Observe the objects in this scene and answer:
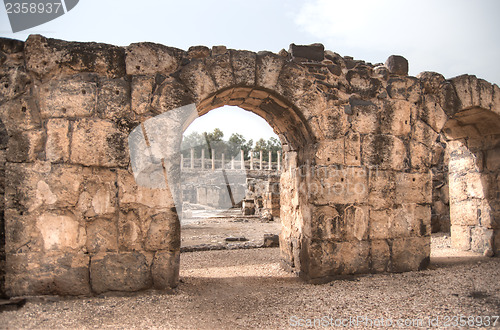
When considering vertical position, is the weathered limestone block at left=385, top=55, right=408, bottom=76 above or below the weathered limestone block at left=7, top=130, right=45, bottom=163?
above

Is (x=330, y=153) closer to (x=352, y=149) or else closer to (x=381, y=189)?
(x=352, y=149)

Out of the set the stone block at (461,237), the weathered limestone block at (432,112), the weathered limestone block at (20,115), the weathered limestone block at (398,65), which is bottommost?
the stone block at (461,237)

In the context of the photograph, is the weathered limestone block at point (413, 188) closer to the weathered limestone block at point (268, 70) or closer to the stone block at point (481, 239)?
the stone block at point (481, 239)

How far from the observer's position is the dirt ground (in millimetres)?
3012

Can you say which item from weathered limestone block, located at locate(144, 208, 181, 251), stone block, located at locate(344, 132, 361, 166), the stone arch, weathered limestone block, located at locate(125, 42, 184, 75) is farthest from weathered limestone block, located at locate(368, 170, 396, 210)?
weathered limestone block, located at locate(125, 42, 184, 75)

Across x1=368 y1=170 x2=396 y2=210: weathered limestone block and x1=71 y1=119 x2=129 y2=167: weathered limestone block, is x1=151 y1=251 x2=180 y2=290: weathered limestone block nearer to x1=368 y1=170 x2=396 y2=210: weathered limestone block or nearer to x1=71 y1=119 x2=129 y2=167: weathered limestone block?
x1=71 y1=119 x2=129 y2=167: weathered limestone block

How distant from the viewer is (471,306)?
128 inches

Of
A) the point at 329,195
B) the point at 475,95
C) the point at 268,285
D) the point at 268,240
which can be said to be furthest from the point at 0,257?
the point at 475,95

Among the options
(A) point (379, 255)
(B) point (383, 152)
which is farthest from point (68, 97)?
(A) point (379, 255)

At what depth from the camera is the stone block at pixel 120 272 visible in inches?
140

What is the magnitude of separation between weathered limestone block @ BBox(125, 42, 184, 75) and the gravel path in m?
2.33

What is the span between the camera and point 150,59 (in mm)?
3881

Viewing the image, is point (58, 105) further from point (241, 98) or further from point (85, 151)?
point (241, 98)

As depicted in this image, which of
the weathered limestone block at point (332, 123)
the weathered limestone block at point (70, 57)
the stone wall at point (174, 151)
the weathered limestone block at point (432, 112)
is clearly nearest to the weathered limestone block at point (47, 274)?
the stone wall at point (174, 151)
